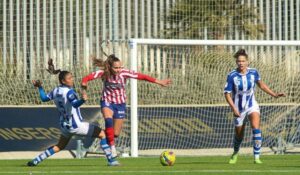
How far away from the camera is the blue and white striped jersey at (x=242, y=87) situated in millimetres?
19297

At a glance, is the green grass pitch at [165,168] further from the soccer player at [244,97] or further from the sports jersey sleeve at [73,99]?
the sports jersey sleeve at [73,99]

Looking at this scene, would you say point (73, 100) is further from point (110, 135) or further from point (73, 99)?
point (110, 135)

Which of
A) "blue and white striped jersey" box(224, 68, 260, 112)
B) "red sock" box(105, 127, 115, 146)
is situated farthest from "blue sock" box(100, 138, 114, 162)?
"blue and white striped jersey" box(224, 68, 260, 112)

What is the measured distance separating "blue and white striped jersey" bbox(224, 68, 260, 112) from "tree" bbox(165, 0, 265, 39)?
10.1m

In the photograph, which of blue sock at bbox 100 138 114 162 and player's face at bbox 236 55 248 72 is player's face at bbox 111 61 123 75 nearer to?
blue sock at bbox 100 138 114 162

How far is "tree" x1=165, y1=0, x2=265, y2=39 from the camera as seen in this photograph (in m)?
29.7

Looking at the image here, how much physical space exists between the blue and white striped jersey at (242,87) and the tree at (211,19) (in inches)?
396

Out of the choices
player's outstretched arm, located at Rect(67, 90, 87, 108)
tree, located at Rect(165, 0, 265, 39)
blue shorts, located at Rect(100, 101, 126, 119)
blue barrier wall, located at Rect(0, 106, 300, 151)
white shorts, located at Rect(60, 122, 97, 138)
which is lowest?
blue barrier wall, located at Rect(0, 106, 300, 151)

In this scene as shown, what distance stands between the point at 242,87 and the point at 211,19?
1038 centimetres

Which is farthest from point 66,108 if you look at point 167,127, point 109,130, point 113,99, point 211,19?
point 211,19

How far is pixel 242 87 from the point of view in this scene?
63.5 ft

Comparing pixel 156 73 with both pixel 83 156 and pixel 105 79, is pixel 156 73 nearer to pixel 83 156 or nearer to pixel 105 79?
pixel 83 156

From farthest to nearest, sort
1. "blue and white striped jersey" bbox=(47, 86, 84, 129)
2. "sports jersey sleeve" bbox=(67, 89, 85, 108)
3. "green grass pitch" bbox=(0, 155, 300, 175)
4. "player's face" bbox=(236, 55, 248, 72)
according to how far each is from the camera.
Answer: "player's face" bbox=(236, 55, 248, 72), "blue and white striped jersey" bbox=(47, 86, 84, 129), "sports jersey sleeve" bbox=(67, 89, 85, 108), "green grass pitch" bbox=(0, 155, 300, 175)

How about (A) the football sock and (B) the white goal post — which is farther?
(B) the white goal post
